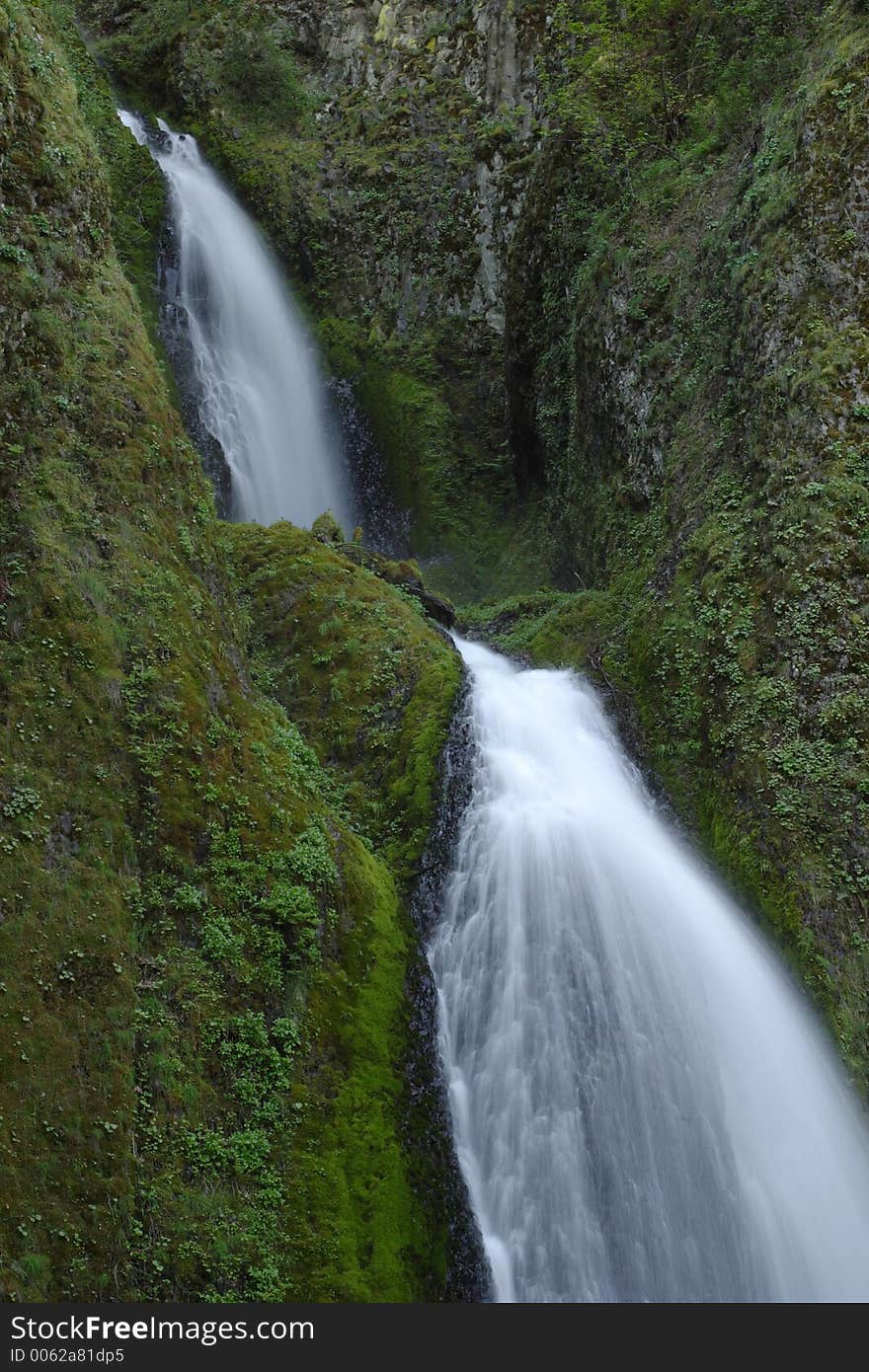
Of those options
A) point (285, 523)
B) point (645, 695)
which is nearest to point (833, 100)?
Answer: point (645, 695)

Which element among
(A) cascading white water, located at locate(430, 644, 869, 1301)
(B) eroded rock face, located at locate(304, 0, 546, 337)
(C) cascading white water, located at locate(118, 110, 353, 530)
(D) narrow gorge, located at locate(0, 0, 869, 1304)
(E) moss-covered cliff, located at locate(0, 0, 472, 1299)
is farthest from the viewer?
(B) eroded rock face, located at locate(304, 0, 546, 337)

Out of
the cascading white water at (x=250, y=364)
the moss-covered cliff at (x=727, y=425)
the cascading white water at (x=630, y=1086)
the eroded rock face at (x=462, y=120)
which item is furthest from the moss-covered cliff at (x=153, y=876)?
the eroded rock face at (x=462, y=120)

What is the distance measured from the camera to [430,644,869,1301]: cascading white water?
8.11 metres

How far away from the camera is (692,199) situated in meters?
16.6

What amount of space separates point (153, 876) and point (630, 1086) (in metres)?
4.75

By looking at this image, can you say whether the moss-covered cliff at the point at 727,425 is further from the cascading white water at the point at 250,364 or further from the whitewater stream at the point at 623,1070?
the cascading white water at the point at 250,364

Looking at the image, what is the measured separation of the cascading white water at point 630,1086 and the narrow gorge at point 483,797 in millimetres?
37

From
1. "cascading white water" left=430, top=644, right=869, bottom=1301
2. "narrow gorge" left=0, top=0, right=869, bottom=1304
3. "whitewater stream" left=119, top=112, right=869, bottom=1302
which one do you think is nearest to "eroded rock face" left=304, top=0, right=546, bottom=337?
"narrow gorge" left=0, top=0, right=869, bottom=1304

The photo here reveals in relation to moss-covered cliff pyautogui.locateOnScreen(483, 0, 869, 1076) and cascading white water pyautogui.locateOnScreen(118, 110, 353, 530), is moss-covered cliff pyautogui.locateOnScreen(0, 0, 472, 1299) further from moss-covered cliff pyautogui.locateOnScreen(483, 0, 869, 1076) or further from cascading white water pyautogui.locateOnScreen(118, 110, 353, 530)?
cascading white water pyautogui.locateOnScreen(118, 110, 353, 530)

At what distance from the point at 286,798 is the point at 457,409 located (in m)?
16.8

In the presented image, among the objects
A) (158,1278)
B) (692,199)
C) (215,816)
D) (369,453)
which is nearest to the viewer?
(158,1278)

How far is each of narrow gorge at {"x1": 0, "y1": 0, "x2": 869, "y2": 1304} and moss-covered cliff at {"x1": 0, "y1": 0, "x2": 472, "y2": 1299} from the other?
0.03 metres

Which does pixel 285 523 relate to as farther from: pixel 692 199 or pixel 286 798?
pixel 692 199

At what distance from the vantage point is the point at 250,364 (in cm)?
2133
